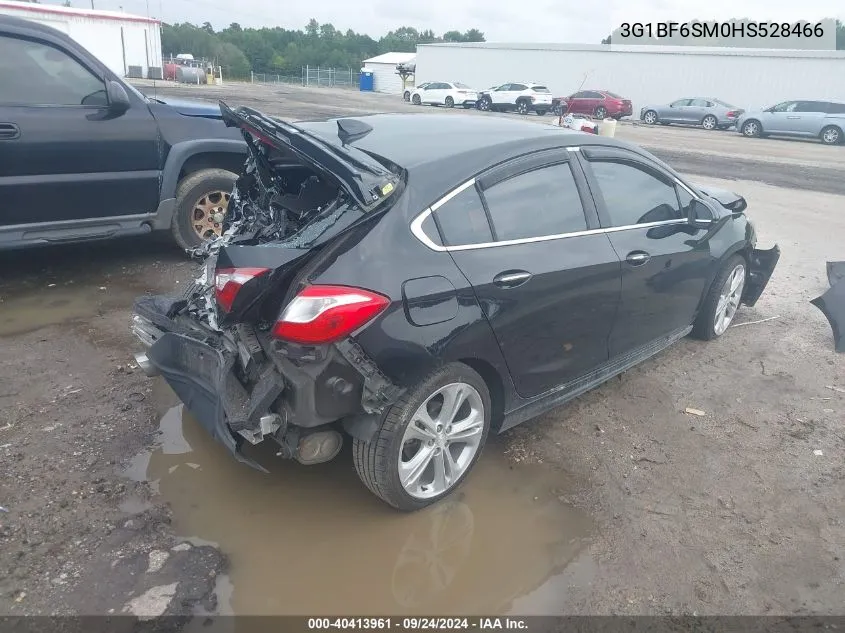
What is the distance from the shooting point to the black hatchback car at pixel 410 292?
2.64 metres

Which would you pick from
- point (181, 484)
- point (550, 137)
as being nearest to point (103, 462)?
point (181, 484)

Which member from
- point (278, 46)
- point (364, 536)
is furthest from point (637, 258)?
point (278, 46)

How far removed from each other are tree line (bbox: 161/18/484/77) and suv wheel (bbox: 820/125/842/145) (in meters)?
47.8

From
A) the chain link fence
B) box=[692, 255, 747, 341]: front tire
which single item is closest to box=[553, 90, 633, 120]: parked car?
box=[692, 255, 747, 341]: front tire

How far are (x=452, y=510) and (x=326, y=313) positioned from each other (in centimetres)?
121

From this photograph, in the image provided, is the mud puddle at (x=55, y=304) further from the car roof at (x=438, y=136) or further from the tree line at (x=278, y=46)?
the tree line at (x=278, y=46)

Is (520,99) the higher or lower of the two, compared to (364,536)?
higher

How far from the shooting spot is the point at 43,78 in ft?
16.3

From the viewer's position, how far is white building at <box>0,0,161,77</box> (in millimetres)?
33969

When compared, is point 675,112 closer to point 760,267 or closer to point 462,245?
point 760,267

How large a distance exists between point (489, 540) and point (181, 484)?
1.51 metres

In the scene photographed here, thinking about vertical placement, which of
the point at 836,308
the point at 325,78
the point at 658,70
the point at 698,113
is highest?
the point at 658,70

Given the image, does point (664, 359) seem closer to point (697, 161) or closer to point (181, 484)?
point (181, 484)

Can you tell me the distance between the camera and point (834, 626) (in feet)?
8.37
